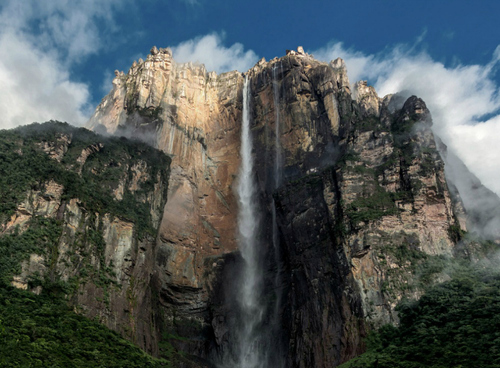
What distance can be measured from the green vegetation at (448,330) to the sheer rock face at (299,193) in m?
2.08

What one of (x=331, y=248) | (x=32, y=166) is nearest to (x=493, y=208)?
(x=331, y=248)

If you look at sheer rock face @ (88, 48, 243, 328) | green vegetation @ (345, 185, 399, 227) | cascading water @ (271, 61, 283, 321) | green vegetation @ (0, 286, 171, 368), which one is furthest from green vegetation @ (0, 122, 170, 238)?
green vegetation @ (345, 185, 399, 227)

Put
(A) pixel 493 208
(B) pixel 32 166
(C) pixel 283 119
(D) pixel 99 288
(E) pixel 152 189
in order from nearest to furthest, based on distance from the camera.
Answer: (D) pixel 99 288 < (B) pixel 32 166 < (E) pixel 152 189 < (A) pixel 493 208 < (C) pixel 283 119

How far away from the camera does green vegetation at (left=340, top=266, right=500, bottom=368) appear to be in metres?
29.0

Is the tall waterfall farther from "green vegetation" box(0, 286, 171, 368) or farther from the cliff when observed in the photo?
"green vegetation" box(0, 286, 171, 368)

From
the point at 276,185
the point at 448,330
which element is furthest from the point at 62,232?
the point at 448,330

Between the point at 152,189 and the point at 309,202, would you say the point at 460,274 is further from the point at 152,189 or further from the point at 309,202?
the point at 152,189

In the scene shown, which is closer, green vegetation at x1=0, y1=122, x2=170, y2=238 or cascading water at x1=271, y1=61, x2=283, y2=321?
green vegetation at x1=0, y1=122, x2=170, y2=238

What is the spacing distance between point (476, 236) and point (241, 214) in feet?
83.9

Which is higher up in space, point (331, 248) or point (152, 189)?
point (152, 189)

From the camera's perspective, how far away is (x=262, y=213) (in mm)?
55781

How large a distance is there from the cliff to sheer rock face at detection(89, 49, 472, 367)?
5.9 inches

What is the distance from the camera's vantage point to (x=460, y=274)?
38719 millimetres

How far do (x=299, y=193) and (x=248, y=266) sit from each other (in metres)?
9.99
